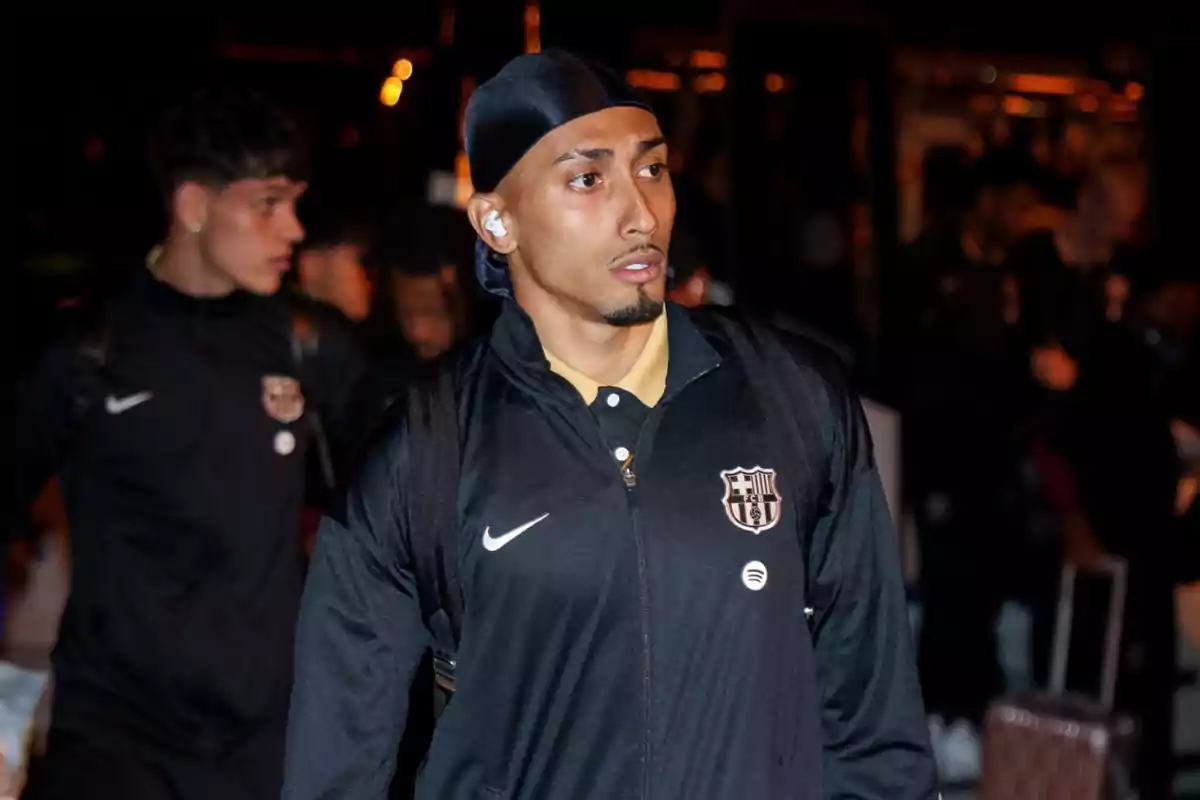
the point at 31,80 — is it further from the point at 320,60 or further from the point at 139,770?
the point at 139,770

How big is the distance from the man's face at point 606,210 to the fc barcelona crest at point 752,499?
11.1 inches

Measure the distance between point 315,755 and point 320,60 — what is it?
5.81 metres

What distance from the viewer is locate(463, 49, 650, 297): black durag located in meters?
2.32

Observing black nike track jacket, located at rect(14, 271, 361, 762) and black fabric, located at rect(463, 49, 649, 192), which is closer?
black fabric, located at rect(463, 49, 649, 192)

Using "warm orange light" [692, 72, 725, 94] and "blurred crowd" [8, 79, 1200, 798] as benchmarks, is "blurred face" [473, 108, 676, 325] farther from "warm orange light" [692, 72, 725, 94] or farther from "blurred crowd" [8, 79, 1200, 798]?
"warm orange light" [692, 72, 725, 94]

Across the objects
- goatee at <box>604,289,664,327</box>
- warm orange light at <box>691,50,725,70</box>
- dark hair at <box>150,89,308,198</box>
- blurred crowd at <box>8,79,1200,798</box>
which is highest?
warm orange light at <box>691,50,725,70</box>

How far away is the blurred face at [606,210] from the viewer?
2303mm

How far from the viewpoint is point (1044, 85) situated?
28.9ft

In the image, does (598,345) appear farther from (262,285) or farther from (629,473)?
(262,285)

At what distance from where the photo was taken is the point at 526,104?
234 cm

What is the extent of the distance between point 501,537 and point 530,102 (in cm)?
64

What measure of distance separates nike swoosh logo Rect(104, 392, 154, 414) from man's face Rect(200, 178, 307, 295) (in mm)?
342

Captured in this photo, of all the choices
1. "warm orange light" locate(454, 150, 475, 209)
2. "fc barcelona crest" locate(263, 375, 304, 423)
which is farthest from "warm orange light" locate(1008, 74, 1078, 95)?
"fc barcelona crest" locate(263, 375, 304, 423)

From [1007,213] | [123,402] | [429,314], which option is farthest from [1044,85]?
[123,402]
